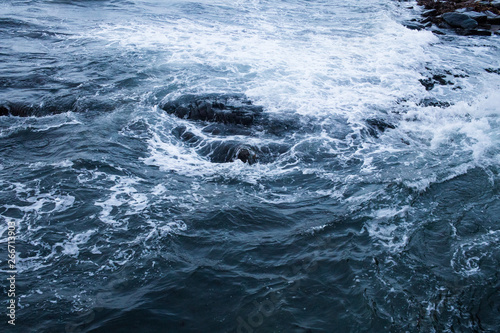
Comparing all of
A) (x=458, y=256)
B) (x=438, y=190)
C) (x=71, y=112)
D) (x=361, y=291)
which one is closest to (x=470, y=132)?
(x=438, y=190)

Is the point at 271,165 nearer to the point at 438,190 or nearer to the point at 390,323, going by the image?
the point at 438,190

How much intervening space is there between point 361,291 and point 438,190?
354cm

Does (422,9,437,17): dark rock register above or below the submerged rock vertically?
above

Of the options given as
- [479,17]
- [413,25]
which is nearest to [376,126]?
[413,25]

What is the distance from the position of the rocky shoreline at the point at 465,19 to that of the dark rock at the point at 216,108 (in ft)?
49.9

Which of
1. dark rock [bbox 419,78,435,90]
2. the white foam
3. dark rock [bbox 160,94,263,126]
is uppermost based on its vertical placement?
dark rock [bbox 419,78,435,90]

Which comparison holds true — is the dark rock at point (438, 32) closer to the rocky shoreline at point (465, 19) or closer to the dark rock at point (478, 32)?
the rocky shoreline at point (465, 19)

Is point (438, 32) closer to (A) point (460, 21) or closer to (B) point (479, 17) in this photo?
(A) point (460, 21)

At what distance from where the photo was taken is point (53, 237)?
6.54 m

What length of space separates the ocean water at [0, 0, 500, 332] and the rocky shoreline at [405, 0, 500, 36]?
217 inches

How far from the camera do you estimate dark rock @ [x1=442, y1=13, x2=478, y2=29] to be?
20.8 m

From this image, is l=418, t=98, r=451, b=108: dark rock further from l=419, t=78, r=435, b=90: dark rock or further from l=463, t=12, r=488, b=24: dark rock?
l=463, t=12, r=488, b=24: dark rock

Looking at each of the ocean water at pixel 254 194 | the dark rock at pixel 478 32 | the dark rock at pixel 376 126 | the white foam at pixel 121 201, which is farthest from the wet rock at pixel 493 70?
the white foam at pixel 121 201

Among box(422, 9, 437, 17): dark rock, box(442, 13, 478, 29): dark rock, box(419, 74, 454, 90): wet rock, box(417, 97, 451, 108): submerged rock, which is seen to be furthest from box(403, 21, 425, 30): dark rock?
box(417, 97, 451, 108): submerged rock
